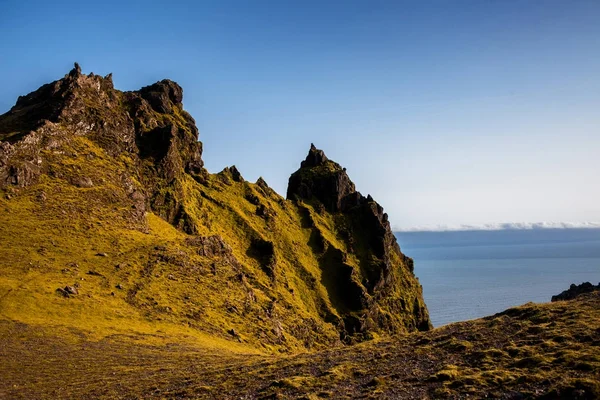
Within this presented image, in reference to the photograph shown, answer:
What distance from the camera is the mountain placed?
32750 millimetres

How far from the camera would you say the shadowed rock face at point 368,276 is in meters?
154

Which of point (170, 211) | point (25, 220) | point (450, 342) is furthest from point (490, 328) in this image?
point (170, 211)

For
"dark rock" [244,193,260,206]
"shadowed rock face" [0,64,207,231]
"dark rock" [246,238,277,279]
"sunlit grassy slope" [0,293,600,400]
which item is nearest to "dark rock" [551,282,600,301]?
"sunlit grassy slope" [0,293,600,400]

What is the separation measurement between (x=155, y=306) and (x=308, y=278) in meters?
84.6

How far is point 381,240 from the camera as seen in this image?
185m

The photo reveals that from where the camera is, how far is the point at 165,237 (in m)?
104

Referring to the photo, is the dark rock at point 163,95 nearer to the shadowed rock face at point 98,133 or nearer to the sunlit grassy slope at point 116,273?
the shadowed rock face at point 98,133

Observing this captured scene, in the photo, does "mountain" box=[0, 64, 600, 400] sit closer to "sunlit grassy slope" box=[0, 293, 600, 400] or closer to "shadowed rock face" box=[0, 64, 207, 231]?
"sunlit grassy slope" box=[0, 293, 600, 400]

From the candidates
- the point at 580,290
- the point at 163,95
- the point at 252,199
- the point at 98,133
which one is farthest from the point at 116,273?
the point at 163,95

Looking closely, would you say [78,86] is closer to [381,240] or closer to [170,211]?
[170,211]

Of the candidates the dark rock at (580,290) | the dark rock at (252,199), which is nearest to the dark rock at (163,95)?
the dark rock at (252,199)

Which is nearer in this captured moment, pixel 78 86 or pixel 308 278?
pixel 78 86

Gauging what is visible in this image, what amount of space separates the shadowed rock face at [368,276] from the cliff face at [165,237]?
0.61 m

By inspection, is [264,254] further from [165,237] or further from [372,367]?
[372,367]
